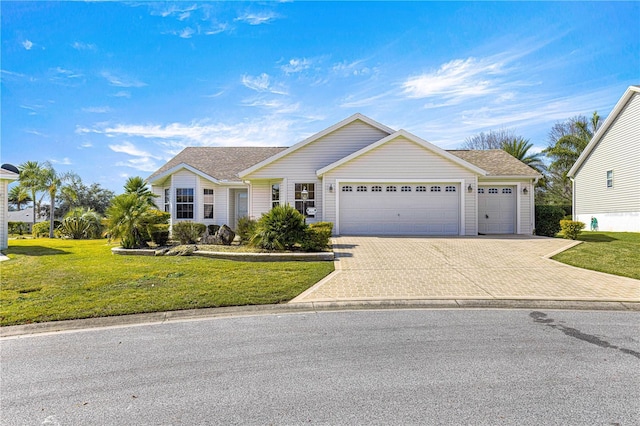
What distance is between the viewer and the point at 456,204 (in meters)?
16.9

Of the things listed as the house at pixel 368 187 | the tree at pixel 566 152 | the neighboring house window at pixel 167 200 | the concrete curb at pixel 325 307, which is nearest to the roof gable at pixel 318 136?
the house at pixel 368 187

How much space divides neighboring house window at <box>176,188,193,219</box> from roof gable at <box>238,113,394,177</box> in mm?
3364

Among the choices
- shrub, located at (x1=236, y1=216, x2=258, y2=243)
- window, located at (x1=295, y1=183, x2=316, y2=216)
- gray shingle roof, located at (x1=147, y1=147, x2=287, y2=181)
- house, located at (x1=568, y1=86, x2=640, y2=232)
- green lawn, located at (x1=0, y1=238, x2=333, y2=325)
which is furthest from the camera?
gray shingle roof, located at (x1=147, y1=147, x2=287, y2=181)

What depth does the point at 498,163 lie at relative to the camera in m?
19.8

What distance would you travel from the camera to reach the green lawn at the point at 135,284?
21.4 ft

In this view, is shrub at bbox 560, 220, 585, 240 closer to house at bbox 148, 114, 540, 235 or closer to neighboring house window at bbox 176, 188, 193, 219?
house at bbox 148, 114, 540, 235

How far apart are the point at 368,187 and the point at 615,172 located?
16878 millimetres

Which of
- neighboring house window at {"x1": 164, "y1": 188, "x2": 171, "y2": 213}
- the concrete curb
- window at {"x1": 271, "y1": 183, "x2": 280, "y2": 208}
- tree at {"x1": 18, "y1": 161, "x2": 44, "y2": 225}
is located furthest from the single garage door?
tree at {"x1": 18, "y1": 161, "x2": 44, "y2": 225}

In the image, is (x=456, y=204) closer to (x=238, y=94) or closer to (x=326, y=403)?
(x=238, y=94)

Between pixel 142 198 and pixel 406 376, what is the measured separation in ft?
44.1

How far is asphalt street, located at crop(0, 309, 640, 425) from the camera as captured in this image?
307 cm

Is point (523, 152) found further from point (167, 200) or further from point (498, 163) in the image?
point (167, 200)

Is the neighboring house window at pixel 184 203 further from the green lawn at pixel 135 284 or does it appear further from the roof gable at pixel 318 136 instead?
the green lawn at pixel 135 284

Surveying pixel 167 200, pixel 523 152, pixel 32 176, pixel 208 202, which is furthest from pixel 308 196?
pixel 523 152
